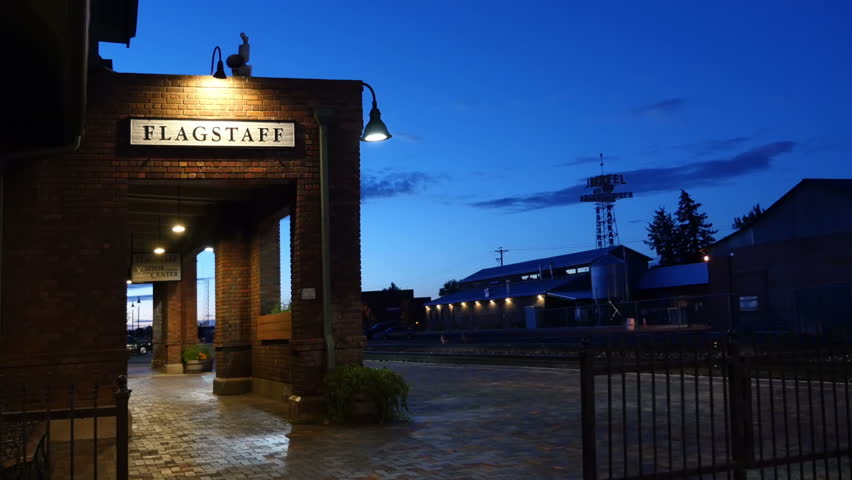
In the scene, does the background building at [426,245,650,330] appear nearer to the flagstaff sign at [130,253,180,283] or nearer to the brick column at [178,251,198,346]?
the brick column at [178,251,198,346]

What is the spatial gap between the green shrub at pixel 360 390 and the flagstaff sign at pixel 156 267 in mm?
10247

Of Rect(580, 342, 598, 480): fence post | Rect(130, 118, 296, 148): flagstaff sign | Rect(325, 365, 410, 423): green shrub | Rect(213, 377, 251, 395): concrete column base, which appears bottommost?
Rect(213, 377, 251, 395): concrete column base

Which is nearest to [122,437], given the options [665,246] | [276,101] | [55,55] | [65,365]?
[55,55]

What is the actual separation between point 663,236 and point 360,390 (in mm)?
93179

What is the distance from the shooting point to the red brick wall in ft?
35.5

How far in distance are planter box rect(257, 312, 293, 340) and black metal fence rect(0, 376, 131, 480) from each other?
372cm

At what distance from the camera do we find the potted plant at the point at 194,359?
85.5 ft

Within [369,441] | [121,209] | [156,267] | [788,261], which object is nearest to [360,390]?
[369,441]

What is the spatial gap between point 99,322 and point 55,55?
6909 millimetres

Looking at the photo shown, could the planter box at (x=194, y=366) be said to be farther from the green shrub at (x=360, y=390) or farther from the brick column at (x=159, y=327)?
the green shrub at (x=360, y=390)

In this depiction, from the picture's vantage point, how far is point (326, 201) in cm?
1225

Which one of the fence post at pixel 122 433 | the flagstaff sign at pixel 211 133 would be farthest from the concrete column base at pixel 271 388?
the fence post at pixel 122 433

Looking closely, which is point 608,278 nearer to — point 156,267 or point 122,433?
point 156,267

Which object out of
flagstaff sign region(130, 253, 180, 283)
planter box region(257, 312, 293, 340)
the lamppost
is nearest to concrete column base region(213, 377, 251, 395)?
planter box region(257, 312, 293, 340)
